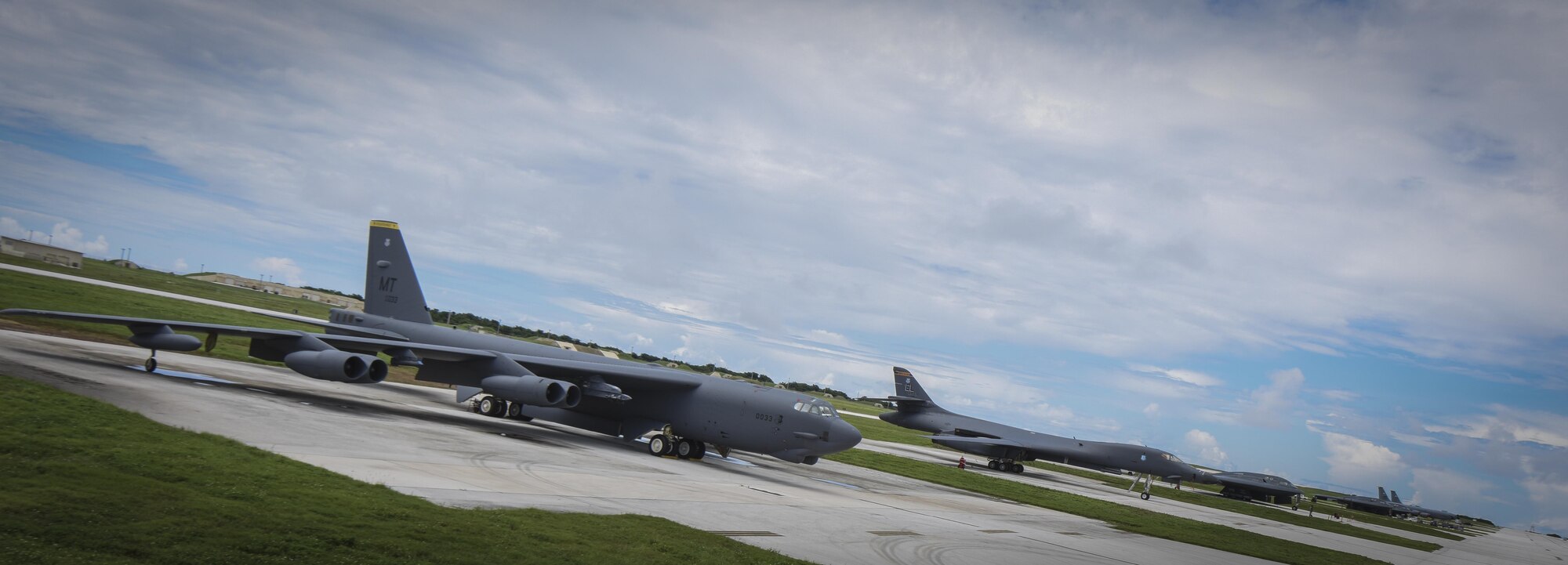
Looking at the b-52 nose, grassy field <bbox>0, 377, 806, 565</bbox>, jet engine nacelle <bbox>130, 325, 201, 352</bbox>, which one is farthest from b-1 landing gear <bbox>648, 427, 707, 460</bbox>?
grassy field <bbox>0, 377, 806, 565</bbox>

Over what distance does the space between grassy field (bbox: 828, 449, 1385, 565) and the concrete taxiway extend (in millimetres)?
1717

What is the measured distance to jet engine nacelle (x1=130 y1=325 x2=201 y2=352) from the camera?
21688 mm

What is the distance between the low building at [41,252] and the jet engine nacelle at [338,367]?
61.7m

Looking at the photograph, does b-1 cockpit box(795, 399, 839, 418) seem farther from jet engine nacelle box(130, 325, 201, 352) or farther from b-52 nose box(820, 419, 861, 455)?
jet engine nacelle box(130, 325, 201, 352)

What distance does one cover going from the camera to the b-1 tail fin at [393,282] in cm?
2912

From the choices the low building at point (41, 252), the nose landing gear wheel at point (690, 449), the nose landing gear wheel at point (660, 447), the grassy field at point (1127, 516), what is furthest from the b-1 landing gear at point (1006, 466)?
the low building at point (41, 252)

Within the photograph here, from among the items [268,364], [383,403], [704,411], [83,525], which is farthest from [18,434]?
[268,364]

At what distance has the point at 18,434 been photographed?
8.38 m

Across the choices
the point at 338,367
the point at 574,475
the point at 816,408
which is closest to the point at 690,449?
the point at 816,408

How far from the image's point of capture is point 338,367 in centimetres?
2089

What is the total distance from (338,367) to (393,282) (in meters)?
8.86

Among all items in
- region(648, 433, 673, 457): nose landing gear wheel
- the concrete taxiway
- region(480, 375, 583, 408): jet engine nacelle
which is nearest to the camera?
the concrete taxiway

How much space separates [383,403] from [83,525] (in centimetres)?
2081

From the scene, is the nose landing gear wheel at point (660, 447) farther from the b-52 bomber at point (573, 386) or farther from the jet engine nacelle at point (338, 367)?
the jet engine nacelle at point (338, 367)
